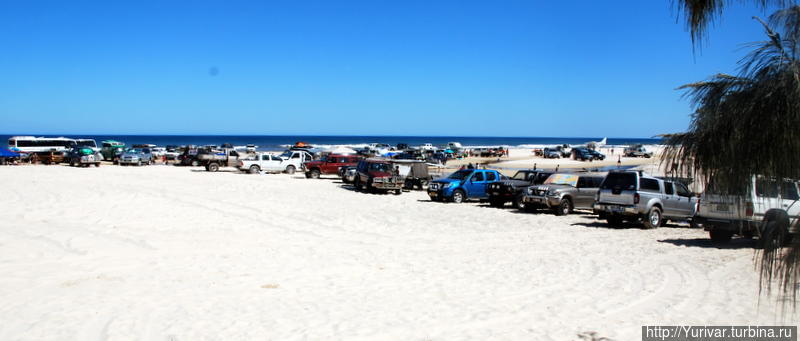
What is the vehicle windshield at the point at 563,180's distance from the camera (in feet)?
68.5

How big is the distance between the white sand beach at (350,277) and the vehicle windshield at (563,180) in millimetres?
2516

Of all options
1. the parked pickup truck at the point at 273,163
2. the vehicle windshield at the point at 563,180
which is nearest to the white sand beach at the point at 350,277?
the vehicle windshield at the point at 563,180

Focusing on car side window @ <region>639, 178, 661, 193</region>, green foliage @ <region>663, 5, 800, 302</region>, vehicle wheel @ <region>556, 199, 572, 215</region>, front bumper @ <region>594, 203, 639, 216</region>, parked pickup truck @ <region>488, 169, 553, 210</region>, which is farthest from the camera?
parked pickup truck @ <region>488, 169, 553, 210</region>

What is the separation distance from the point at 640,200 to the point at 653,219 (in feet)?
2.52

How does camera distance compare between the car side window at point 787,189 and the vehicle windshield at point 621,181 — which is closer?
the car side window at point 787,189

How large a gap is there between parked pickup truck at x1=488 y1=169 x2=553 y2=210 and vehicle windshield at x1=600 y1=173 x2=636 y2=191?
4.53m

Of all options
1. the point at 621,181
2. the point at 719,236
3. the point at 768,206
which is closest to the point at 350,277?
the point at 768,206

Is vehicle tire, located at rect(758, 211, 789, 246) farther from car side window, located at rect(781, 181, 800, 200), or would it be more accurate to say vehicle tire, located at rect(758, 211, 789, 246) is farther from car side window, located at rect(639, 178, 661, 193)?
car side window, located at rect(639, 178, 661, 193)

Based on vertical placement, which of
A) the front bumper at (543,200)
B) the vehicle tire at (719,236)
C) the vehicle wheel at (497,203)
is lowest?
the vehicle wheel at (497,203)

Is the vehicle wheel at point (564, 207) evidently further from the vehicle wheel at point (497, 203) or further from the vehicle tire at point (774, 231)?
the vehicle tire at point (774, 231)

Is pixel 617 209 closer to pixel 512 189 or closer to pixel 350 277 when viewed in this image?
pixel 512 189

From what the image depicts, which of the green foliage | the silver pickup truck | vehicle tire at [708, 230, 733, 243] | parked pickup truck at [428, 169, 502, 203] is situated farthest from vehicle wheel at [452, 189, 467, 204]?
the green foliage

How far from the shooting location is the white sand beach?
7016 mm

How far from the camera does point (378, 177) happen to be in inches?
1071
